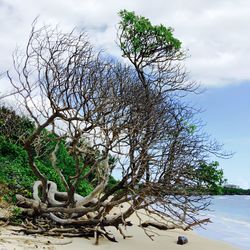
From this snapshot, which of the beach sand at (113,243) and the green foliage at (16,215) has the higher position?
the green foliage at (16,215)

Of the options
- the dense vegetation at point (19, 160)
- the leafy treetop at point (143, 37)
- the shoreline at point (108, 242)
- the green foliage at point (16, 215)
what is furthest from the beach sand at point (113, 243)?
the leafy treetop at point (143, 37)

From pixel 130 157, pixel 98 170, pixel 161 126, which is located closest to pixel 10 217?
pixel 98 170

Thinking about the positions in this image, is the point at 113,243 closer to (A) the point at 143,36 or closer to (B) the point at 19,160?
(B) the point at 19,160

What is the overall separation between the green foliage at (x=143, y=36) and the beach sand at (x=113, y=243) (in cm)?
1042

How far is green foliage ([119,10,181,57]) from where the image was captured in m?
22.3

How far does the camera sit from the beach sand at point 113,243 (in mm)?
9508

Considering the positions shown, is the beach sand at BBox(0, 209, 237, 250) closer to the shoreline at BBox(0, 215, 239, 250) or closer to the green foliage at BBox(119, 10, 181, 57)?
the shoreline at BBox(0, 215, 239, 250)

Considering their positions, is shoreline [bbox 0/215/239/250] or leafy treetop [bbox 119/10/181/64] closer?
shoreline [bbox 0/215/239/250]

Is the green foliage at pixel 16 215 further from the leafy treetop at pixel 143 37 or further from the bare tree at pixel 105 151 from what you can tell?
the leafy treetop at pixel 143 37

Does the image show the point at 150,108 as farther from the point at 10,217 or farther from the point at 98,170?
the point at 10,217

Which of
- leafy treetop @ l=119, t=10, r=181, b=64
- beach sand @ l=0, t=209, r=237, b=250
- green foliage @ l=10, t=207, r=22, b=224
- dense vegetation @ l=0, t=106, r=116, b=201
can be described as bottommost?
beach sand @ l=0, t=209, r=237, b=250

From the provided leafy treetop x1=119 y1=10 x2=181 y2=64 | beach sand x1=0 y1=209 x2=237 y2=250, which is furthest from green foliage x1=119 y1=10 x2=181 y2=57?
beach sand x1=0 y1=209 x2=237 y2=250

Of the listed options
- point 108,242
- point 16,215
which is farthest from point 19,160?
point 108,242

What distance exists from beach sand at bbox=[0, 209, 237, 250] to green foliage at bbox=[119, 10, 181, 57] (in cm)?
1042
